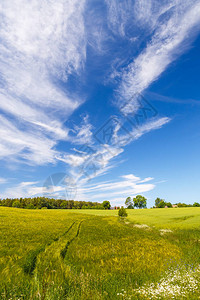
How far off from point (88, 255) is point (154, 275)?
161 inches

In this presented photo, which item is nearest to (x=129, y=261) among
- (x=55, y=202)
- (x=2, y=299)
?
(x=2, y=299)

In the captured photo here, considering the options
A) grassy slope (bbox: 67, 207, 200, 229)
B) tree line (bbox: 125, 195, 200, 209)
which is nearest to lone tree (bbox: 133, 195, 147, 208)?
tree line (bbox: 125, 195, 200, 209)

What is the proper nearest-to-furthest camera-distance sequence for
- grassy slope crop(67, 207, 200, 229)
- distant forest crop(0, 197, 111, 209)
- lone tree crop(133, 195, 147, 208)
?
grassy slope crop(67, 207, 200, 229) < distant forest crop(0, 197, 111, 209) < lone tree crop(133, 195, 147, 208)

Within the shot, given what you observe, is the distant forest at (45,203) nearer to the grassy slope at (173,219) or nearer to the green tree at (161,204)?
the green tree at (161,204)

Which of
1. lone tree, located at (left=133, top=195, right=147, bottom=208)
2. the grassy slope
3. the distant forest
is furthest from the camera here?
lone tree, located at (left=133, top=195, right=147, bottom=208)

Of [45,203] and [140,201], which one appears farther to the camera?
[140,201]

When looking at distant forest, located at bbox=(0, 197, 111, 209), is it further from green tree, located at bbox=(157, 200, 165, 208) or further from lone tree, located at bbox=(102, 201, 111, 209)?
green tree, located at bbox=(157, 200, 165, 208)

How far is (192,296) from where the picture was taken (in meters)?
4.20

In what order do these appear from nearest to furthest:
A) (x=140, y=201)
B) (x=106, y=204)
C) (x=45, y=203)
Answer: (x=106, y=204) → (x=45, y=203) → (x=140, y=201)

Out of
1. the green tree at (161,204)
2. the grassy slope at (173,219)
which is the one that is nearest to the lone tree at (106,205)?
the green tree at (161,204)

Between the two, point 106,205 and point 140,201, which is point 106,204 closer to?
point 106,205

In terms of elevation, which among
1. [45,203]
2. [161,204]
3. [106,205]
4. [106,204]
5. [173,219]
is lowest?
[173,219]

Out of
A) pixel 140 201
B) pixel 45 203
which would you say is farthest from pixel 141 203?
pixel 45 203

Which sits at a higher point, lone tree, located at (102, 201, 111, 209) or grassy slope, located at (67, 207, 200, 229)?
lone tree, located at (102, 201, 111, 209)
